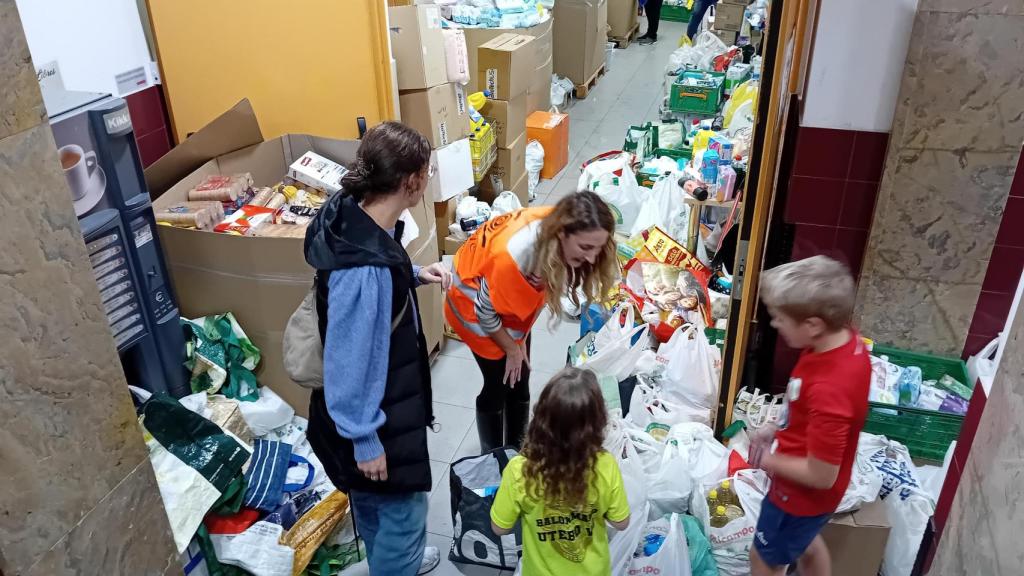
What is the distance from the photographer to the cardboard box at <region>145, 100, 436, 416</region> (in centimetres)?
292

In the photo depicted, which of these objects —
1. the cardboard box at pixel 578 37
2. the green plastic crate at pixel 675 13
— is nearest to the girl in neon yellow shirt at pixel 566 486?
the cardboard box at pixel 578 37

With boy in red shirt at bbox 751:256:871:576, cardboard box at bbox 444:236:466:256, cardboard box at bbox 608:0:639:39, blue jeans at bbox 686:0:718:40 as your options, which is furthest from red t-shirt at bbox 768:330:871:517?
cardboard box at bbox 608:0:639:39

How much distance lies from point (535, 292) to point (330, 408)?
819mm

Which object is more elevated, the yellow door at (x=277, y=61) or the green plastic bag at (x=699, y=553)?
the yellow door at (x=277, y=61)

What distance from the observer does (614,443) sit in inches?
104


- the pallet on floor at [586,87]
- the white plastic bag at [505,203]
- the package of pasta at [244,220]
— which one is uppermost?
the package of pasta at [244,220]

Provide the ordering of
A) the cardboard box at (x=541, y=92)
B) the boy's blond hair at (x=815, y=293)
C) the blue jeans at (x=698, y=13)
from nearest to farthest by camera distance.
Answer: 1. the boy's blond hair at (x=815, y=293)
2. the cardboard box at (x=541, y=92)
3. the blue jeans at (x=698, y=13)

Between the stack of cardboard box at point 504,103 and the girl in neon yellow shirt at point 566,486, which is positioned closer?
the girl in neon yellow shirt at point 566,486

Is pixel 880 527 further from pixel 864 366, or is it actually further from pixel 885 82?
pixel 885 82

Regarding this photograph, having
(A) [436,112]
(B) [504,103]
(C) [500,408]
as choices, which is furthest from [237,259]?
(B) [504,103]

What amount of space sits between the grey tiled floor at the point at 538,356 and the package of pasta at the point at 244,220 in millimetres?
1114

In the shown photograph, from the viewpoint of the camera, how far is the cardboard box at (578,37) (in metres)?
7.46

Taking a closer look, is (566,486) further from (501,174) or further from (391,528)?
(501,174)

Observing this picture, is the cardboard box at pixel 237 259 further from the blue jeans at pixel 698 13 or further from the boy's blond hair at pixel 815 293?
the blue jeans at pixel 698 13
